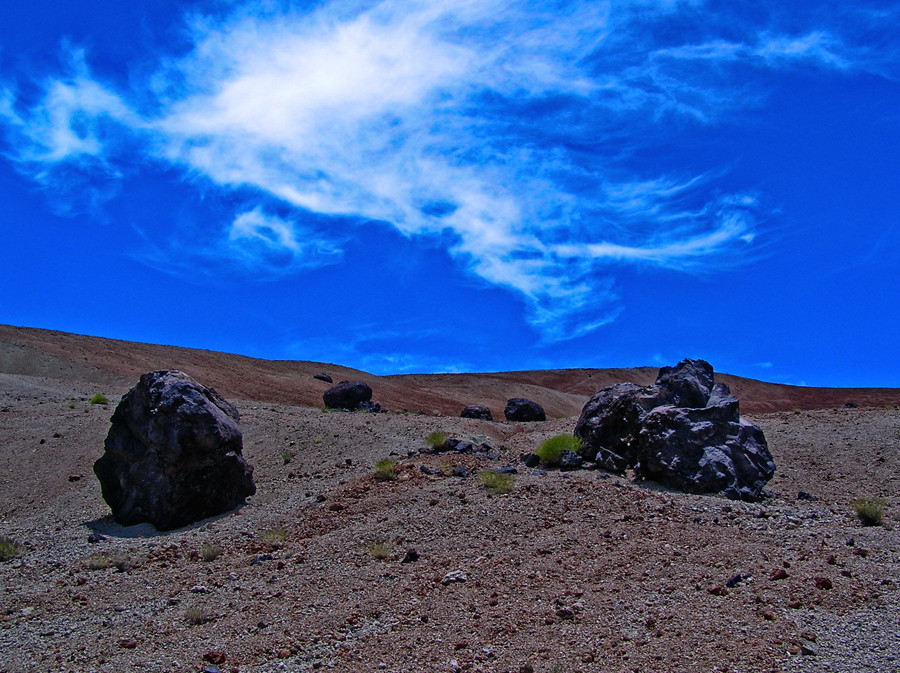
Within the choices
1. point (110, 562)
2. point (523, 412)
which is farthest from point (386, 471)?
point (523, 412)

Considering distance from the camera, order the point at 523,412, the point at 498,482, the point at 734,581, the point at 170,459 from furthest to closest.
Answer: the point at 523,412 → the point at 170,459 → the point at 498,482 → the point at 734,581

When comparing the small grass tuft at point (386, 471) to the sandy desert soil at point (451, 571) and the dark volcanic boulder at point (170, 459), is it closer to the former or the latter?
the sandy desert soil at point (451, 571)

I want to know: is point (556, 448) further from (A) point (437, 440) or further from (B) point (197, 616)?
(B) point (197, 616)

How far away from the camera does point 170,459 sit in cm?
1188

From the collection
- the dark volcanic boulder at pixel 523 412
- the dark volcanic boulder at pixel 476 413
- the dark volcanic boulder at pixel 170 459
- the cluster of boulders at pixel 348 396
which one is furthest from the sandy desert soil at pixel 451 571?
the dark volcanic boulder at pixel 523 412

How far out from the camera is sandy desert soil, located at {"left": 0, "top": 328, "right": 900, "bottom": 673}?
248 inches

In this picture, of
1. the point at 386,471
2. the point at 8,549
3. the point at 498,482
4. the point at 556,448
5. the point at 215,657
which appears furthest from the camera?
the point at 556,448

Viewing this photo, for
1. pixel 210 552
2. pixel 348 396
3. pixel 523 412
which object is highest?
pixel 348 396

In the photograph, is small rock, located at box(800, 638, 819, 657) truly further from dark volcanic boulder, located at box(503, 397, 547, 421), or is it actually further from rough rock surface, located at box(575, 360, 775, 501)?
dark volcanic boulder, located at box(503, 397, 547, 421)

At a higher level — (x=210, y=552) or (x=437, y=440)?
(x=437, y=440)

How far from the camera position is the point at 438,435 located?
15641 millimetres

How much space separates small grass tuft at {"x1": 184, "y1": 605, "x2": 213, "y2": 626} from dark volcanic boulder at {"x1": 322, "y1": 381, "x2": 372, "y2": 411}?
A: 22138 mm

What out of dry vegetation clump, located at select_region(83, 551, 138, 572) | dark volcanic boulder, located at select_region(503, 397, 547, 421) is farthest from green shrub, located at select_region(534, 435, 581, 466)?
dark volcanic boulder, located at select_region(503, 397, 547, 421)

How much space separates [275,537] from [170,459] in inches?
112
